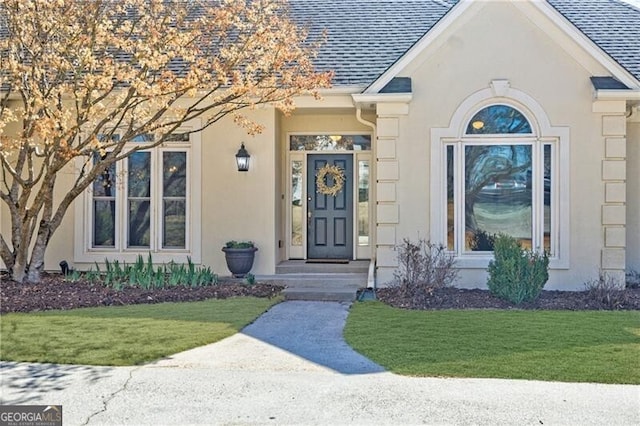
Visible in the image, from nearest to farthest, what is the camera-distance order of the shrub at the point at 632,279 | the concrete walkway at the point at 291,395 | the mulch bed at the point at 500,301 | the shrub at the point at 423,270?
the concrete walkway at the point at 291,395
the mulch bed at the point at 500,301
the shrub at the point at 423,270
the shrub at the point at 632,279

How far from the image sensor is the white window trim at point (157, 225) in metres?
10.6

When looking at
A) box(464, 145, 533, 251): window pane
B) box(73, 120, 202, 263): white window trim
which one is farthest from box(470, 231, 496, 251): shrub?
box(73, 120, 202, 263): white window trim

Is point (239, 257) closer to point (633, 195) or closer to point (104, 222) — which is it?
point (104, 222)

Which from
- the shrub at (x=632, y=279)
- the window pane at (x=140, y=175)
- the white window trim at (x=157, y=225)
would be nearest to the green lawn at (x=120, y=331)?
the white window trim at (x=157, y=225)

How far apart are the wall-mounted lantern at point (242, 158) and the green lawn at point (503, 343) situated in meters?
3.95

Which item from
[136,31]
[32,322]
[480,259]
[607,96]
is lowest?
[32,322]

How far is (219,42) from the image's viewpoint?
1000 centimetres

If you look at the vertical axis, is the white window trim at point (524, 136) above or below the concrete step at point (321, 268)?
above

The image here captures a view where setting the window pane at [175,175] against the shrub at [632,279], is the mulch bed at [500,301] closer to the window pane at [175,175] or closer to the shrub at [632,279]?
the shrub at [632,279]

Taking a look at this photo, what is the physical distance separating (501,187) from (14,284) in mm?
8533

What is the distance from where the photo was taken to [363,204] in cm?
1169

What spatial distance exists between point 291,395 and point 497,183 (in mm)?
6269

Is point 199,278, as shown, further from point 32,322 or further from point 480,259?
point 480,259

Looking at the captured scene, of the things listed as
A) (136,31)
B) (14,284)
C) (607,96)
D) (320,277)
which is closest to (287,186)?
(320,277)
